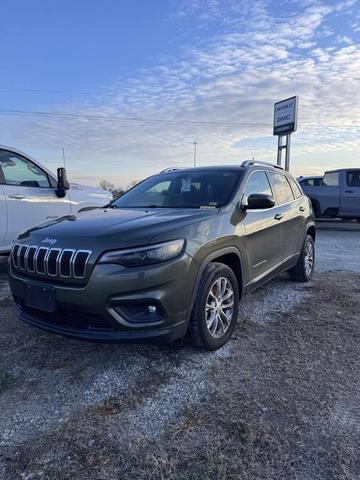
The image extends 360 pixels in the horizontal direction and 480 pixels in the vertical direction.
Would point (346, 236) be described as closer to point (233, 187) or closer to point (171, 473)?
point (233, 187)

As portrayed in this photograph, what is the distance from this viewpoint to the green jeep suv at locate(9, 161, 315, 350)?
2953mm

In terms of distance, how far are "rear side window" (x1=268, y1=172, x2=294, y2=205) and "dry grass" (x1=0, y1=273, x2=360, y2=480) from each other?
7.34 ft

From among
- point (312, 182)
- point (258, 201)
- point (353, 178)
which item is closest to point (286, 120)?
point (312, 182)

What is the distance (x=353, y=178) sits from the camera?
46.0 ft

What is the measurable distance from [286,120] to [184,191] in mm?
16086

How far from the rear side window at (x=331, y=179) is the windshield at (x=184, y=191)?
10817mm

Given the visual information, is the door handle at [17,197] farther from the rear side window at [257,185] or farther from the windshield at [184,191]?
the rear side window at [257,185]

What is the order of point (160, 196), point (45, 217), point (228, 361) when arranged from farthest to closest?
1. point (45, 217)
2. point (160, 196)
3. point (228, 361)

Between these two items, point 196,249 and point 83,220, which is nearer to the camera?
point 196,249

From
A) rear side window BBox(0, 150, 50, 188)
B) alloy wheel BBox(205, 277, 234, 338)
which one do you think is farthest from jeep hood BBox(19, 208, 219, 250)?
rear side window BBox(0, 150, 50, 188)

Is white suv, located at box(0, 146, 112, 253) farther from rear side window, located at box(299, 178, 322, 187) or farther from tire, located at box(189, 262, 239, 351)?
rear side window, located at box(299, 178, 322, 187)

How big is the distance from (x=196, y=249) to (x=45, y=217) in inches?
164

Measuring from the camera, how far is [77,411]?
274 centimetres

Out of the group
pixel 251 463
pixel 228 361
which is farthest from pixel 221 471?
pixel 228 361
